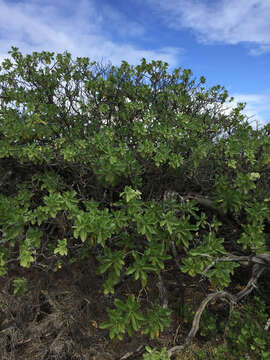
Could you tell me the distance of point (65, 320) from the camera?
3.19 meters

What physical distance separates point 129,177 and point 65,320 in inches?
67.6

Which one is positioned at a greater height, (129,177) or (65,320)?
(129,177)

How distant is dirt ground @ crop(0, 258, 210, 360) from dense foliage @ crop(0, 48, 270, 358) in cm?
22

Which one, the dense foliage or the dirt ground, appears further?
the dirt ground

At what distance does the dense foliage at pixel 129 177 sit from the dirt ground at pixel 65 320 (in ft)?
0.72

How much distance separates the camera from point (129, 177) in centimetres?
320

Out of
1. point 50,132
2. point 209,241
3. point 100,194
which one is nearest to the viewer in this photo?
point 209,241

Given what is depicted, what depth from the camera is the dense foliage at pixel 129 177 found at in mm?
2535

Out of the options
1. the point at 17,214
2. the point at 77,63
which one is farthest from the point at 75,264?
the point at 77,63

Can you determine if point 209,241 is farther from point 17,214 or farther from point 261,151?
point 17,214

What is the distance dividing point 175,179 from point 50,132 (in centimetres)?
153

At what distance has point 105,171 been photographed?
107 inches

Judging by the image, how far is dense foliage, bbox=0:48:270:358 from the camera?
2535mm

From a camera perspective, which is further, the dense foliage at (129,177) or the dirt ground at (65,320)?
the dirt ground at (65,320)
